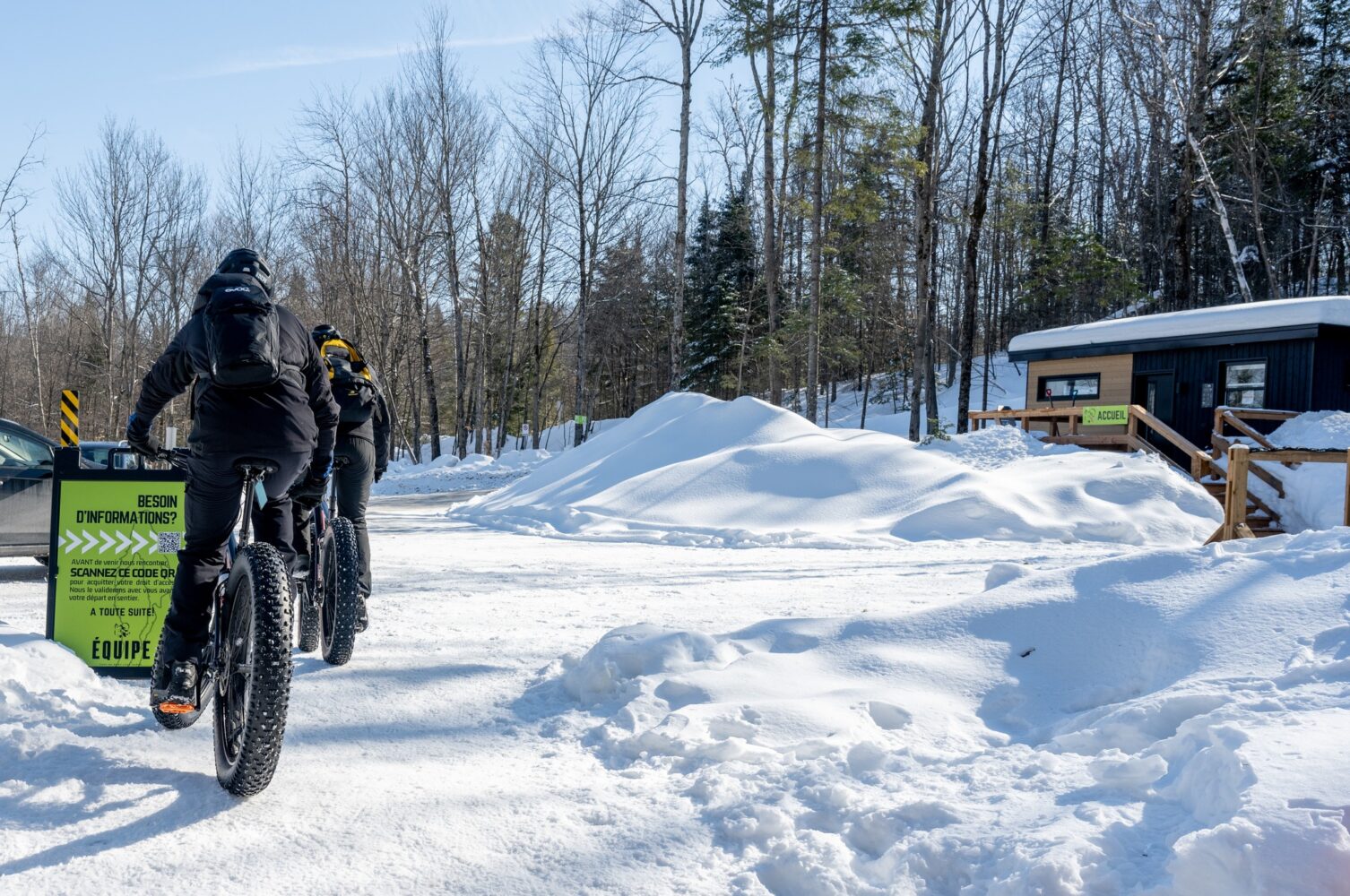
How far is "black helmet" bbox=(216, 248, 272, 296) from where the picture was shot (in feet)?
10.9

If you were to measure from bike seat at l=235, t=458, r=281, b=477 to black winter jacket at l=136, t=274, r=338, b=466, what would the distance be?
31mm

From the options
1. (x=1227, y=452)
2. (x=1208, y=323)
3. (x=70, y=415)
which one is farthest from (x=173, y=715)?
(x=1208, y=323)

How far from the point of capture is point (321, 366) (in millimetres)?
3576

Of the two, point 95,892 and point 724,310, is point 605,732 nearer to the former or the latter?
point 95,892

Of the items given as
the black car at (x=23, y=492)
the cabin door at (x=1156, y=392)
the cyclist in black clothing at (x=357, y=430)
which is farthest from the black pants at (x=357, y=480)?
the cabin door at (x=1156, y=392)

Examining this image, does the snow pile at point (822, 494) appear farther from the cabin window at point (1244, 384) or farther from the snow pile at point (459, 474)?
the snow pile at point (459, 474)

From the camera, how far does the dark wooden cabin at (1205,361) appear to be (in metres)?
17.2

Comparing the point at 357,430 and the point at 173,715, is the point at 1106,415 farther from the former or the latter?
the point at 173,715

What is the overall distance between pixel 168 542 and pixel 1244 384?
20.4 m

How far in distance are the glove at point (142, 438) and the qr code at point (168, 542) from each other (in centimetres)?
109

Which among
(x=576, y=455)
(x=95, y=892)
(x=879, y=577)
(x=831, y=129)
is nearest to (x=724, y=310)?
(x=831, y=129)

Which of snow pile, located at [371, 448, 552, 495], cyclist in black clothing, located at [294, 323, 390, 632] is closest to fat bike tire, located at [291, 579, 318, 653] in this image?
cyclist in black clothing, located at [294, 323, 390, 632]

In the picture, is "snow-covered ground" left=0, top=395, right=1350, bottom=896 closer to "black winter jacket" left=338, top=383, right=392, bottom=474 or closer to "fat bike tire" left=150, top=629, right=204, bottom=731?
"fat bike tire" left=150, top=629, right=204, bottom=731

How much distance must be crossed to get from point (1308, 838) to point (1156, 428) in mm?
16752
